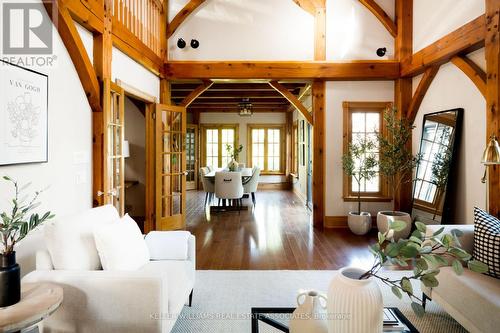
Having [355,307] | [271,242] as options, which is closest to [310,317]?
[355,307]

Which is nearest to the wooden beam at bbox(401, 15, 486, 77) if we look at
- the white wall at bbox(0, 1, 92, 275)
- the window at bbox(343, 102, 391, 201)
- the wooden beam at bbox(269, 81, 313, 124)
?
the window at bbox(343, 102, 391, 201)

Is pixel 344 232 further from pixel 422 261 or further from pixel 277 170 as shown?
pixel 277 170

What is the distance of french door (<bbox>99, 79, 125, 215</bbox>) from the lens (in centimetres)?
338

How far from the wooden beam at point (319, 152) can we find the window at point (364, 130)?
38 centimetres

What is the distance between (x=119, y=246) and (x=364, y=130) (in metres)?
4.68

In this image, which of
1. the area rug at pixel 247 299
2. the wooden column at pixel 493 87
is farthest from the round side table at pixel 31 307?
the wooden column at pixel 493 87

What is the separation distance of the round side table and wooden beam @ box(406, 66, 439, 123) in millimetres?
5056

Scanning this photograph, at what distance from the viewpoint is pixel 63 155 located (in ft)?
9.33

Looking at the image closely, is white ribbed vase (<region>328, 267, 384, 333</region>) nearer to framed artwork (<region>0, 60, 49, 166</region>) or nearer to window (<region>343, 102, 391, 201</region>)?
framed artwork (<region>0, 60, 49, 166</region>)

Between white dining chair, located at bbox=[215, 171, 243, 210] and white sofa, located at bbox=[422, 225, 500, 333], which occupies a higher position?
white dining chair, located at bbox=[215, 171, 243, 210]

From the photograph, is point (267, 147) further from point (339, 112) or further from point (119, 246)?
point (119, 246)

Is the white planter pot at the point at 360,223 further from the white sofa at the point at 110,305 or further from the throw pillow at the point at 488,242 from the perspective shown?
the white sofa at the point at 110,305

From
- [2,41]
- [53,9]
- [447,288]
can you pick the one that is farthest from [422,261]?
[53,9]

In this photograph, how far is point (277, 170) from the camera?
36.8 feet
